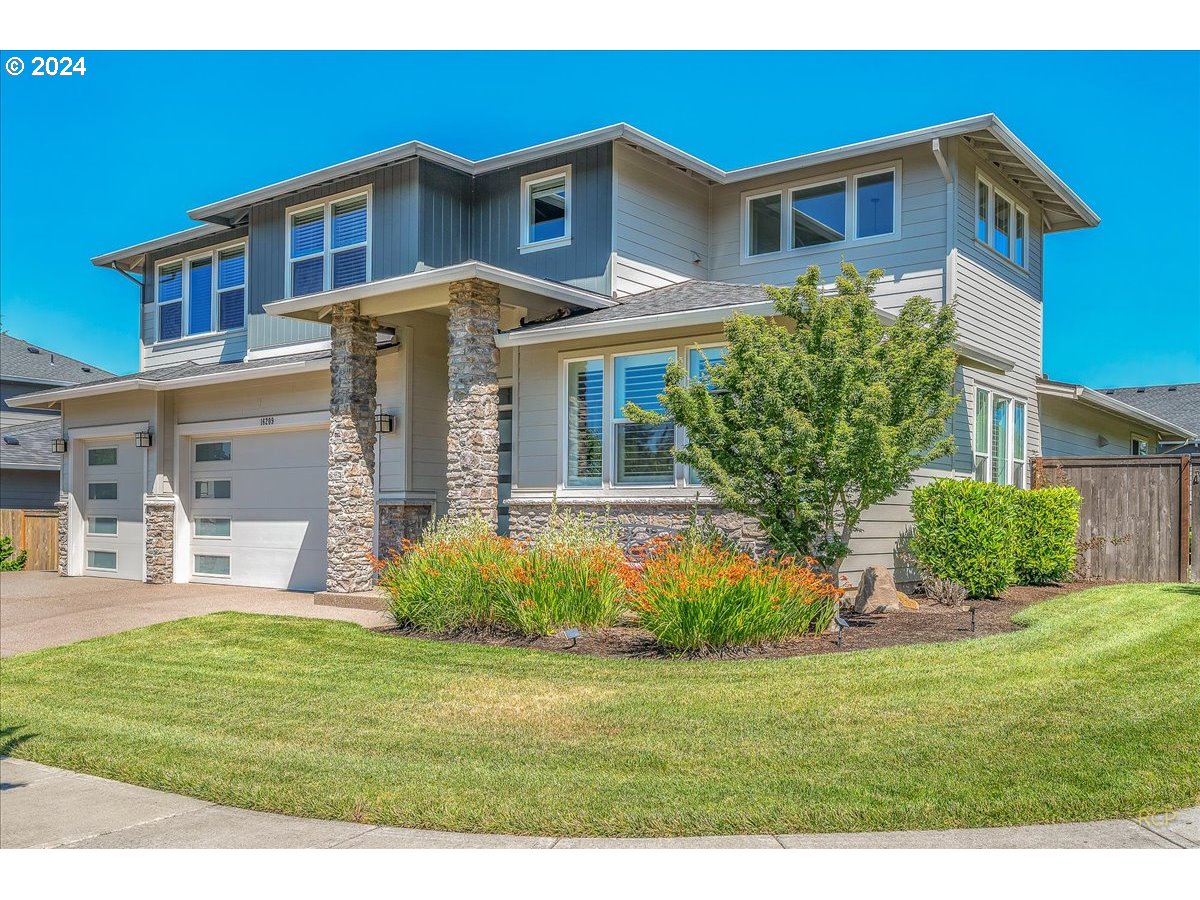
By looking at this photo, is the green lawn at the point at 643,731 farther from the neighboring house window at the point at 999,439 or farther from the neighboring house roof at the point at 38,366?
the neighboring house roof at the point at 38,366

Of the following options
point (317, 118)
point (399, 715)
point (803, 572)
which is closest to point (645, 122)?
point (317, 118)

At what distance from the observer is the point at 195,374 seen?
16359 millimetres

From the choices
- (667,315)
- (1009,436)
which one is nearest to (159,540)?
(667,315)

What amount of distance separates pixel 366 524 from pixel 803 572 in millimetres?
6652

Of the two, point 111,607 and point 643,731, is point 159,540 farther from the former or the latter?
point 643,731

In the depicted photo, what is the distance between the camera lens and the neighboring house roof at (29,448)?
2403cm

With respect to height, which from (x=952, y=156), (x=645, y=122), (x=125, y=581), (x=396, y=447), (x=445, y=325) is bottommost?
(x=125, y=581)

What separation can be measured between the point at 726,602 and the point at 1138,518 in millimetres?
9253

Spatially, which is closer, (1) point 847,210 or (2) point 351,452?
(2) point 351,452

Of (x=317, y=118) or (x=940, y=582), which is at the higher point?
(x=317, y=118)

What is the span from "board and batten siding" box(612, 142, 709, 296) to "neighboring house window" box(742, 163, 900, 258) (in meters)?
0.81

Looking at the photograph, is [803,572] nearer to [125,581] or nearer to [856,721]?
[856,721]

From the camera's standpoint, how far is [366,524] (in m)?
13.6

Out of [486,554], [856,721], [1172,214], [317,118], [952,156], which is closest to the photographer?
[856,721]
